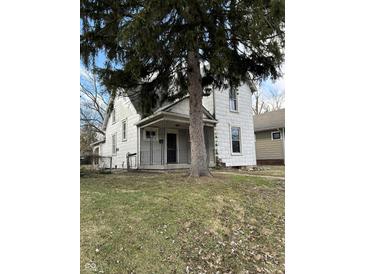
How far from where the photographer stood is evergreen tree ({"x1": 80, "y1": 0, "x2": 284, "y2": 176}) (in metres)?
2.15

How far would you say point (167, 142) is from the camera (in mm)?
7008

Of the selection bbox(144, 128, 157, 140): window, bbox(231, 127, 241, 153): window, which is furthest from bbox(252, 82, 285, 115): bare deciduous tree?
bbox(144, 128, 157, 140): window

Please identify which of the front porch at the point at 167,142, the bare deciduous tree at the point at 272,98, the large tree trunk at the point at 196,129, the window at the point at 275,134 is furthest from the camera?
the front porch at the point at 167,142

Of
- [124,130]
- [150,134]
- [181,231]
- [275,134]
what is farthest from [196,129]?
[124,130]

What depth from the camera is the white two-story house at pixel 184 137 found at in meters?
6.36

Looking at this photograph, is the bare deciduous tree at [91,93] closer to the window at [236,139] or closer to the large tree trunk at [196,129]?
the large tree trunk at [196,129]

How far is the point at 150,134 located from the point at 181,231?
506 centimetres

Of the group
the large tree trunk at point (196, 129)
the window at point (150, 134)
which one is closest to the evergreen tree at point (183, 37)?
the large tree trunk at point (196, 129)

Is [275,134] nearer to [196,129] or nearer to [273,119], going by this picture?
[273,119]

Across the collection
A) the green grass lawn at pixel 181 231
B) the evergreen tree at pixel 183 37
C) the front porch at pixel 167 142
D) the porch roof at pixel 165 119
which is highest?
the evergreen tree at pixel 183 37

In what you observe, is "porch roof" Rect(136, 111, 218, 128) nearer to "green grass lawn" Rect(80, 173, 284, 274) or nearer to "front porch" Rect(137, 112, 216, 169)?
"front porch" Rect(137, 112, 216, 169)

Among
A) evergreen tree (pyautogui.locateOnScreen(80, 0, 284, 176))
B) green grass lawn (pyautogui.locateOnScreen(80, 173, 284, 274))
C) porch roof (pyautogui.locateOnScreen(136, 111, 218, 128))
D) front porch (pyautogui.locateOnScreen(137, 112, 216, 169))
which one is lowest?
green grass lawn (pyautogui.locateOnScreen(80, 173, 284, 274))
